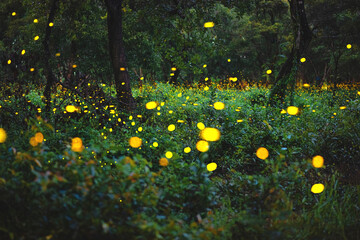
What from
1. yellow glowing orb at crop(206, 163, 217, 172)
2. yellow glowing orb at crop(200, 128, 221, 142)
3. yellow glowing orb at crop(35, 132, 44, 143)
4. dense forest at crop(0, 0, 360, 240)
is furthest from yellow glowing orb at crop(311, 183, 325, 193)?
yellow glowing orb at crop(35, 132, 44, 143)

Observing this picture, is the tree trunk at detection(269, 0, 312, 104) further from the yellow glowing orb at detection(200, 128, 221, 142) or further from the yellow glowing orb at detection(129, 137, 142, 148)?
the yellow glowing orb at detection(129, 137, 142, 148)

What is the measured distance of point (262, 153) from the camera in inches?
176

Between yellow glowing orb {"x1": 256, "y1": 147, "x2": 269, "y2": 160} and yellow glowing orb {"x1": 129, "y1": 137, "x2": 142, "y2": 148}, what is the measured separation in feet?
6.02

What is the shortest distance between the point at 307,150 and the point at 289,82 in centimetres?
315

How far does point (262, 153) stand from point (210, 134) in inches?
34.3

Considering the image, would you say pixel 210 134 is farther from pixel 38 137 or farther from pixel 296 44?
pixel 296 44

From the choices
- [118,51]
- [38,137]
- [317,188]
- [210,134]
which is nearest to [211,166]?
[210,134]

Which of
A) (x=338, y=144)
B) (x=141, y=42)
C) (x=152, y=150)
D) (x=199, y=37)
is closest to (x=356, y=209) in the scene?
(x=338, y=144)

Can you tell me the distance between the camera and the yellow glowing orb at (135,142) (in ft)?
13.3

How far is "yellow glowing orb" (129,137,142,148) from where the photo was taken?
4.06 meters

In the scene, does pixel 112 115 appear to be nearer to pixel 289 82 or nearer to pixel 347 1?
pixel 289 82

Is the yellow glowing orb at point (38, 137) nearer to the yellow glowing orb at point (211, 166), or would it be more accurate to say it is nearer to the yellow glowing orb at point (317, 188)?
the yellow glowing orb at point (211, 166)

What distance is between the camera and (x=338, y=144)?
14.9 feet

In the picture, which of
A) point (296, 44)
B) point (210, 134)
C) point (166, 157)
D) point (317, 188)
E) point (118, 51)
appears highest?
Result: point (296, 44)
